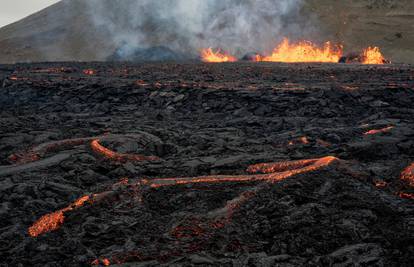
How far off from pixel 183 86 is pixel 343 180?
692 centimetres

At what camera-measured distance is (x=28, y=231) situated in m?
4.17

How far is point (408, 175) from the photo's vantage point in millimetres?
4934

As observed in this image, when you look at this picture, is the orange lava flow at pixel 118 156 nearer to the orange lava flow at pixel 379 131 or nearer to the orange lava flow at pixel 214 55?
the orange lava flow at pixel 379 131

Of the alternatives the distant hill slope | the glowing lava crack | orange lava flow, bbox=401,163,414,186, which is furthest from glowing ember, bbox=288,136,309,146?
the distant hill slope

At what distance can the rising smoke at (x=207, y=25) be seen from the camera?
33.0 meters

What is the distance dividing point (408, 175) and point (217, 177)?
6.92 feet

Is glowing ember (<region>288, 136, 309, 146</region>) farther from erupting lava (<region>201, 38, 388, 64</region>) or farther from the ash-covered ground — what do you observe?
erupting lava (<region>201, 38, 388, 64</region>)

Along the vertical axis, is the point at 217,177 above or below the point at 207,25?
below

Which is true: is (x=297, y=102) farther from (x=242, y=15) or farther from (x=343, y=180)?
(x=242, y=15)

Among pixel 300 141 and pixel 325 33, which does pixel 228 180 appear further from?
pixel 325 33

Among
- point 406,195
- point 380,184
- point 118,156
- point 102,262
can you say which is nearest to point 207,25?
point 118,156

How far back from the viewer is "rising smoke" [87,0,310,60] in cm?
3303

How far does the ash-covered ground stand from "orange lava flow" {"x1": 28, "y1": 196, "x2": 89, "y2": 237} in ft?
0.14

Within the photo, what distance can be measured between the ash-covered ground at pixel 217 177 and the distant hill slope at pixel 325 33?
24456 mm
